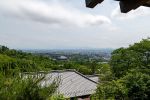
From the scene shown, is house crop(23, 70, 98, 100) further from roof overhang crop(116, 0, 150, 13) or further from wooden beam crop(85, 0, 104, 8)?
wooden beam crop(85, 0, 104, 8)

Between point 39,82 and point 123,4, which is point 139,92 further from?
point 123,4

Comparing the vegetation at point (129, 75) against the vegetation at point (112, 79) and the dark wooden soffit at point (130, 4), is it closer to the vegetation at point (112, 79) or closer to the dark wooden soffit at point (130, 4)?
the vegetation at point (112, 79)

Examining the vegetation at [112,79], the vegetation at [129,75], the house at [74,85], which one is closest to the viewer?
the vegetation at [112,79]

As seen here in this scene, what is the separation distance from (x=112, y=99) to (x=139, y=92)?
2.88m

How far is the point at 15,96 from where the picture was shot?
36.5 feet

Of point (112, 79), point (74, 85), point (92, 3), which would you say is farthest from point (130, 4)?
point (74, 85)

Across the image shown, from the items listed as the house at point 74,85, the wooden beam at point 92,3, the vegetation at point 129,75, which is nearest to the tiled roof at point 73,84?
the house at point 74,85

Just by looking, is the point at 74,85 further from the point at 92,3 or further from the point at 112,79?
the point at 92,3

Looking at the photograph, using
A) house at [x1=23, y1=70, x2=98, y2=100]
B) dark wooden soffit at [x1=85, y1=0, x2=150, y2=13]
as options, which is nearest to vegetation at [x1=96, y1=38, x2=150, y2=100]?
house at [x1=23, y1=70, x2=98, y2=100]

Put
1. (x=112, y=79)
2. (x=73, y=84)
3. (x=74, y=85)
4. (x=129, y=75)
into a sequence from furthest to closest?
(x=73, y=84) → (x=74, y=85) → (x=112, y=79) → (x=129, y=75)

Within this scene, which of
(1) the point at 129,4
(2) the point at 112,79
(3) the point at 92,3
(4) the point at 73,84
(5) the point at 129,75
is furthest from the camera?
(4) the point at 73,84

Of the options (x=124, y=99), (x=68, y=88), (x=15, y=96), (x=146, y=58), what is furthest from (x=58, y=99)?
(x=146, y=58)

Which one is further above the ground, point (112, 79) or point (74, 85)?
point (112, 79)

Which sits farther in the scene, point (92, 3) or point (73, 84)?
point (73, 84)
